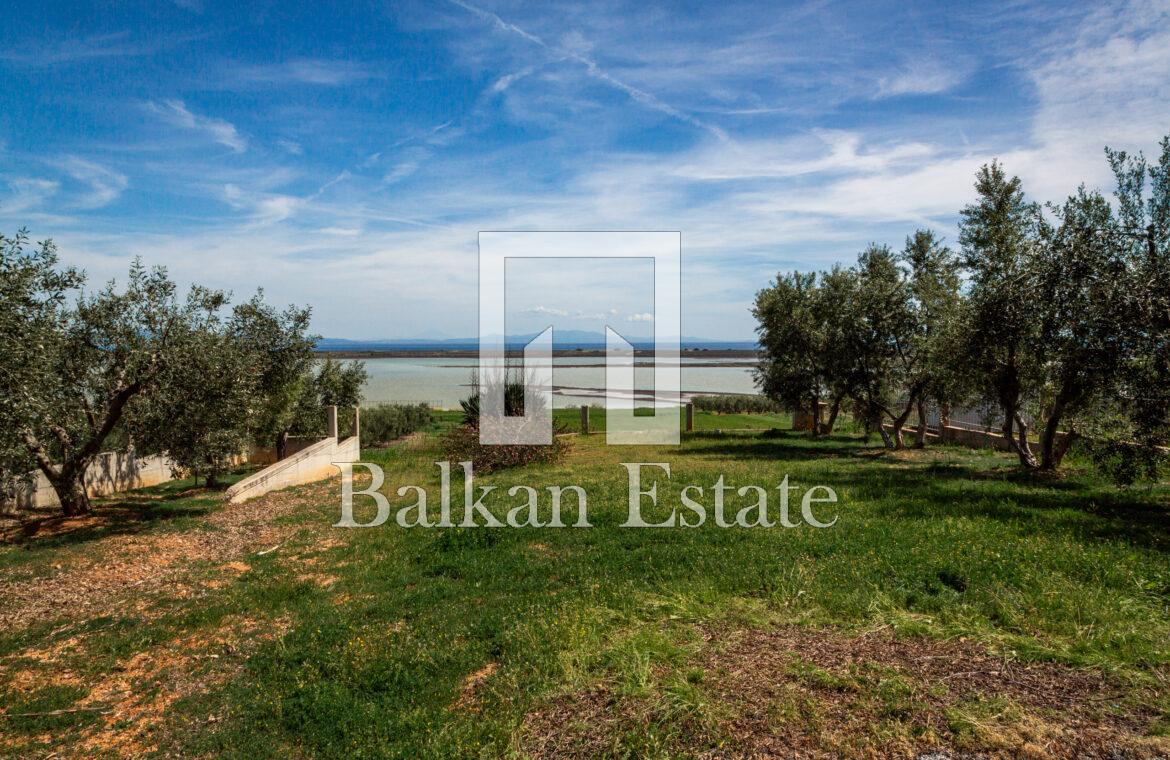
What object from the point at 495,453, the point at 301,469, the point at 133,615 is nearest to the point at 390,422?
the point at 301,469

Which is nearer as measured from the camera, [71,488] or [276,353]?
[71,488]

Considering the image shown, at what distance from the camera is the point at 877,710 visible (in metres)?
4.47

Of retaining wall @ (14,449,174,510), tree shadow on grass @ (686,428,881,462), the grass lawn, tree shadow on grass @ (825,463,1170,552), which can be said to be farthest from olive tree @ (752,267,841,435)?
retaining wall @ (14,449,174,510)

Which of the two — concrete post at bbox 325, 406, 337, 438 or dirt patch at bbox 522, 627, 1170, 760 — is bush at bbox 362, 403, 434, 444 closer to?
concrete post at bbox 325, 406, 337, 438

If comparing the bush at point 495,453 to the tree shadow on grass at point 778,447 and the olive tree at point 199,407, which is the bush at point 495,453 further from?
the olive tree at point 199,407

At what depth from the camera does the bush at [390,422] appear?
2777 centimetres

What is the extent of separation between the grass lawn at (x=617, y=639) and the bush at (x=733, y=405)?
100 feet

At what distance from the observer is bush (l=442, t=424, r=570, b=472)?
18.1 meters

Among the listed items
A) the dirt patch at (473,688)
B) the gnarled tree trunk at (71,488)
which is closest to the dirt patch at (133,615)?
the gnarled tree trunk at (71,488)

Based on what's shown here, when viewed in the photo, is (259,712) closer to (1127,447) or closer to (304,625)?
(304,625)

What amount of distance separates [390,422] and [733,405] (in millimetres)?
22622

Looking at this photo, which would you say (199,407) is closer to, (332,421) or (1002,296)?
(332,421)

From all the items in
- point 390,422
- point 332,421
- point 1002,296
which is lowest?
point 390,422

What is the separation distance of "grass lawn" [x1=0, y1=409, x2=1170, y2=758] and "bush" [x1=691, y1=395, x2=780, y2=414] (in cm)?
3056
